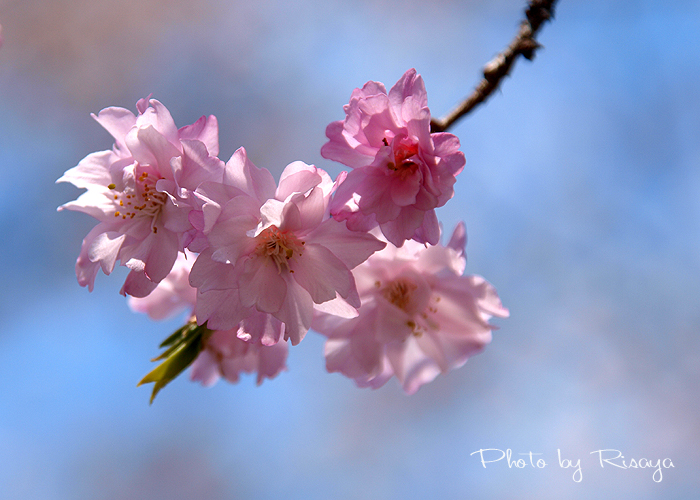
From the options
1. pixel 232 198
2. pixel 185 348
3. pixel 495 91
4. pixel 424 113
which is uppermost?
pixel 495 91

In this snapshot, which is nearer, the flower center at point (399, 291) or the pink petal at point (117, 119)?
the pink petal at point (117, 119)

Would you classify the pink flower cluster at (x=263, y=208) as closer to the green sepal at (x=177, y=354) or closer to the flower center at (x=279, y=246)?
the flower center at (x=279, y=246)

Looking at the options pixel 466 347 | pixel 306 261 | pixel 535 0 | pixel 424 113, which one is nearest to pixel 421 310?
pixel 466 347

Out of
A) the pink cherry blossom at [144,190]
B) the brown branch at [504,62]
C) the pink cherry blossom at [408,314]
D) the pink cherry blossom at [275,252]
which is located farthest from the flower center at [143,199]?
the brown branch at [504,62]

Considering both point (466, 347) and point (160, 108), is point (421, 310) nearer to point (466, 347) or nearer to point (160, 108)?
point (466, 347)

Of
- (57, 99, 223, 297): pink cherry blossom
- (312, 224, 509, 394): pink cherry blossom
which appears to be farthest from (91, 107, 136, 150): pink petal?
(312, 224, 509, 394): pink cherry blossom

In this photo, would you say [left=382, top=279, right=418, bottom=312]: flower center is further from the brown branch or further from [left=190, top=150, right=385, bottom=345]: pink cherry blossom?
the brown branch

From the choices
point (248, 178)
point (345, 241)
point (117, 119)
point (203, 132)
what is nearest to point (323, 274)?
point (345, 241)
